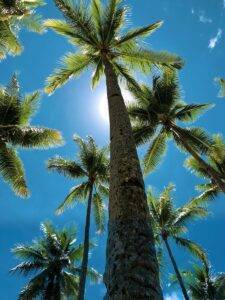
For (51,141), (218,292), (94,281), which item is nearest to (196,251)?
(218,292)

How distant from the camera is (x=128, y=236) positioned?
4566mm

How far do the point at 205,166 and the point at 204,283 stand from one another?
49.8ft

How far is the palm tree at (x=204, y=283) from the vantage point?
2794 centimetres

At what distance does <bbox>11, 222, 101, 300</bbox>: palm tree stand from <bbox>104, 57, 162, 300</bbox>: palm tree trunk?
1858cm

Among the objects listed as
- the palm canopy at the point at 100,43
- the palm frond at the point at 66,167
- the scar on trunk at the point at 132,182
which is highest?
the palm frond at the point at 66,167

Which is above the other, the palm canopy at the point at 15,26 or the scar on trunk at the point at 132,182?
the palm canopy at the point at 15,26

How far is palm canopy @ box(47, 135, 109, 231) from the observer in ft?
74.3

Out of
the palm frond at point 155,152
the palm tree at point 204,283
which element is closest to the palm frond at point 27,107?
the palm frond at point 155,152

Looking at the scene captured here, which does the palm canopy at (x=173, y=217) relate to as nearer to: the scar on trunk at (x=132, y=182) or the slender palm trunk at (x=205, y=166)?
the slender palm trunk at (x=205, y=166)

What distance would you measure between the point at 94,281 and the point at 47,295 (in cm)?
363

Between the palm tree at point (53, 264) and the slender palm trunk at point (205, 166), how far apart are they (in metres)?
11.4

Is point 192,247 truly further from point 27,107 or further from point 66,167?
point 27,107

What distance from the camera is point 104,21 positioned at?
1509 centimetres

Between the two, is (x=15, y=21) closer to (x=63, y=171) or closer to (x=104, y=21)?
(x=104, y=21)
